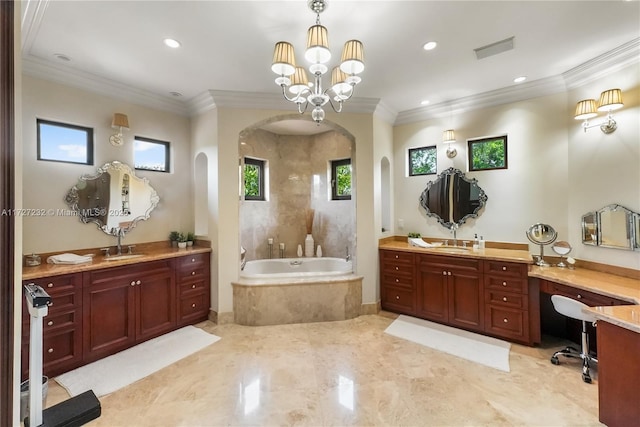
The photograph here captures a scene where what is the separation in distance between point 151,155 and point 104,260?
1484 mm

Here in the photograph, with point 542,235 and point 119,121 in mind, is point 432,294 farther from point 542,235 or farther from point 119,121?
point 119,121

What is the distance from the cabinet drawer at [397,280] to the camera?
3777 millimetres

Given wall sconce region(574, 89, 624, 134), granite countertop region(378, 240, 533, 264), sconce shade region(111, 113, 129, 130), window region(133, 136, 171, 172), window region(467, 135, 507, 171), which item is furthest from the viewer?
window region(467, 135, 507, 171)

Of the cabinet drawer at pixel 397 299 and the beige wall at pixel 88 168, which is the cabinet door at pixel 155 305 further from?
the cabinet drawer at pixel 397 299

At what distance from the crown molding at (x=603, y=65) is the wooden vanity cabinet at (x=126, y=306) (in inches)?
199

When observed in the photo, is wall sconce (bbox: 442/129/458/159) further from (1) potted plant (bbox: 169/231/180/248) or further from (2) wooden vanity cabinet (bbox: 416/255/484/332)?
(1) potted plant (bbox: 169/231/180/248)

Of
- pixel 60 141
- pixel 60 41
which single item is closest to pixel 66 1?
pixel 60 41

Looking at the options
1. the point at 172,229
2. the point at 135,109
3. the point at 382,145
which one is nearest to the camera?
the point at 135,109

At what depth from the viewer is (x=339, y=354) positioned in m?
2.86

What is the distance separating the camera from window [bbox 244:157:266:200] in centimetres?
503

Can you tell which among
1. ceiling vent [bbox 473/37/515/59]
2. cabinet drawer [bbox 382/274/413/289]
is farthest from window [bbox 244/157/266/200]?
ceiling vent [bbox 473/37/515/59]

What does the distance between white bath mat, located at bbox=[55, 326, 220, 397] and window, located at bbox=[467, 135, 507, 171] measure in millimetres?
4054

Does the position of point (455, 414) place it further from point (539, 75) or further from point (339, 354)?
point (539, 75)

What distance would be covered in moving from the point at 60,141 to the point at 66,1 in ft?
5.06
